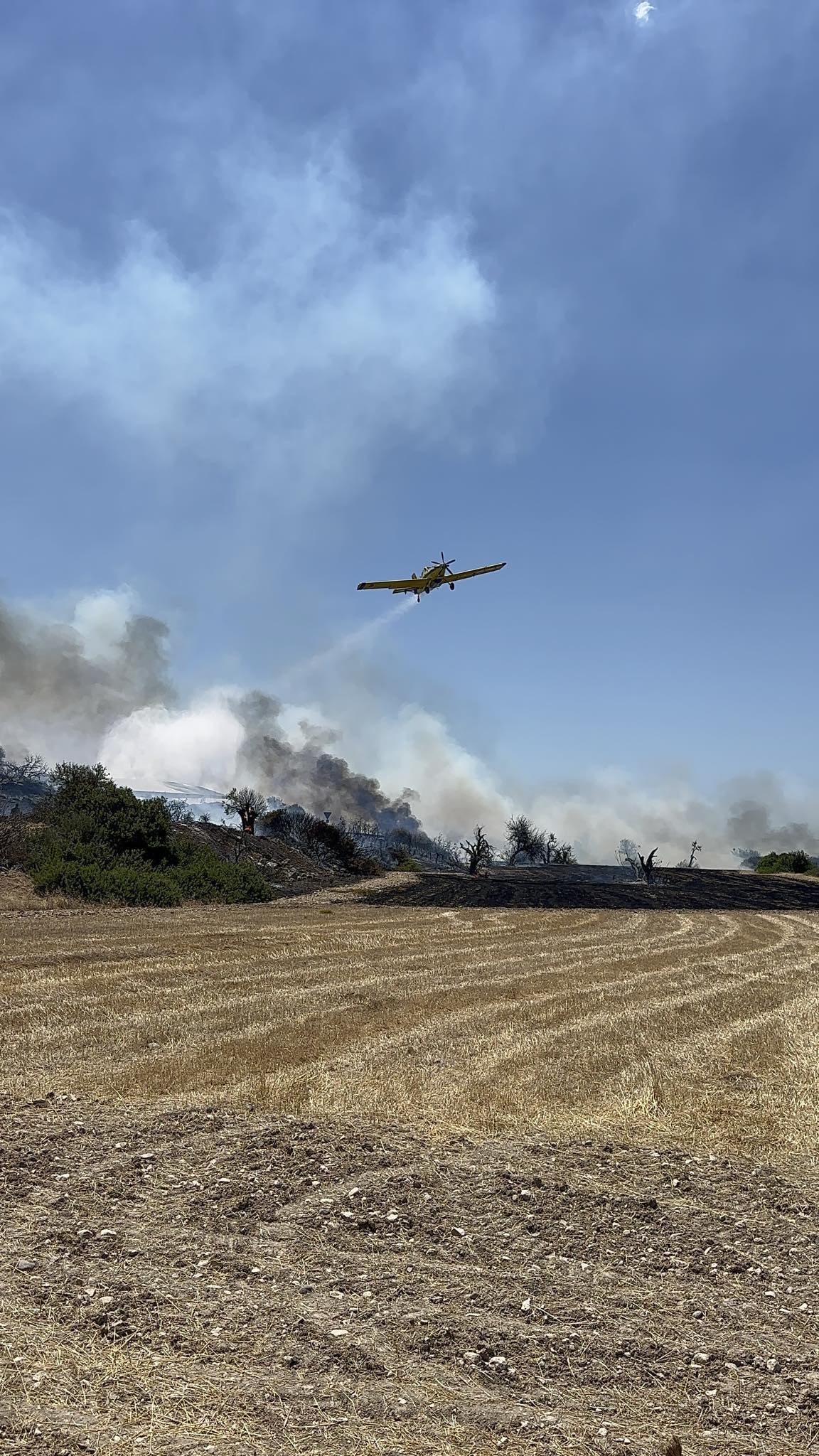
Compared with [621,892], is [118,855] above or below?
above

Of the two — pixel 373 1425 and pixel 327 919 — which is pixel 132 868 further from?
pixel 373 1425

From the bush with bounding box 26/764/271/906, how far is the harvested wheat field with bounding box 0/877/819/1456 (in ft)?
85.4

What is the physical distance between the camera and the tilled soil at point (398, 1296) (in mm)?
5148

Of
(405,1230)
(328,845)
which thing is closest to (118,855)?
(405,1230)

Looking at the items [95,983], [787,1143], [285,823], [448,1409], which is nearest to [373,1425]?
[448,1409]

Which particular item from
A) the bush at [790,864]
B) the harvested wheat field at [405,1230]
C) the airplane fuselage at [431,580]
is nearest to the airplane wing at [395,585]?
the airplane fuselage at [431,580]

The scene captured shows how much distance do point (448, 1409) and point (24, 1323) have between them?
2896 millimetres

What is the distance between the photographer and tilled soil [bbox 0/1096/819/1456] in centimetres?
515

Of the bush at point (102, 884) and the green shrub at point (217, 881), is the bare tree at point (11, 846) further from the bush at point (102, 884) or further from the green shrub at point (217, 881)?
the green shrub at point (217, 881)

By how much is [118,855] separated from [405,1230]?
41.8m

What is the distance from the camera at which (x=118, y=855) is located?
153ft

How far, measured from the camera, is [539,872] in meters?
104

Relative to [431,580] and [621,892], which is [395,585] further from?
[621,892]

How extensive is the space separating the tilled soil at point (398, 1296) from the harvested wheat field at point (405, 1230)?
0.08ft
